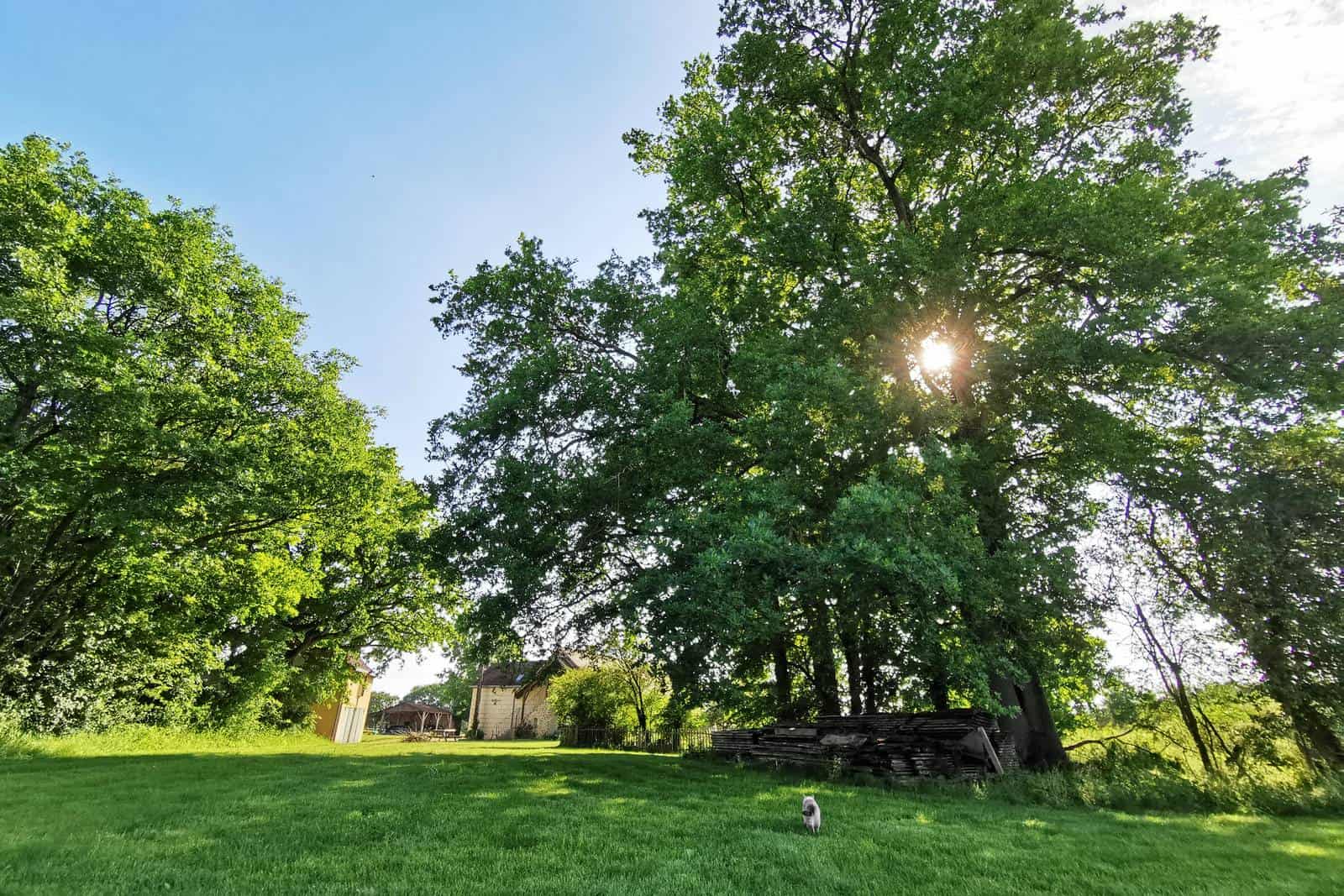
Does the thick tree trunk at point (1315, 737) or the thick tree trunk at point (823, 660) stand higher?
the thick tree trunk at point (823, 660)

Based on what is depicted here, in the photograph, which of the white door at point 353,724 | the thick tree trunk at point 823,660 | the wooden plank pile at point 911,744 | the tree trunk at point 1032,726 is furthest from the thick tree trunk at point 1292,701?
the white door at point 353,724

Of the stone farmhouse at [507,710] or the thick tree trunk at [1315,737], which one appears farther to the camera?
the stone farmhouse at [507,710]

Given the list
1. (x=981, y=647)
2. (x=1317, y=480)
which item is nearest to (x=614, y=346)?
(x=981, y=647)

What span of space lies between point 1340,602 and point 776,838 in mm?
10755

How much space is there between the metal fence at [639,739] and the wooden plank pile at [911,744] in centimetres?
792

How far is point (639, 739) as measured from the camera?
2645cm

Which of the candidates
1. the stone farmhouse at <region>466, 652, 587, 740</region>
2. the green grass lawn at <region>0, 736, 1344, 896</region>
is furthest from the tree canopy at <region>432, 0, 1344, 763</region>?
the stone farmhouse at <region>466, 652, 587, 740</region>

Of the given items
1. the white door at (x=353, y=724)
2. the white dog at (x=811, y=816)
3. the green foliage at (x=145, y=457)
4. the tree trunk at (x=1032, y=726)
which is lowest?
the white door at (x=353, y=724)

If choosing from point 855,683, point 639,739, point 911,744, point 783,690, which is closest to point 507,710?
point 639,739

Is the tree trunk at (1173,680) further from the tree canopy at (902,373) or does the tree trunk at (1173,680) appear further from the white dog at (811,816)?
the white dog at (811,816)

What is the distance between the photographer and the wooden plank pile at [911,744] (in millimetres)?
11391

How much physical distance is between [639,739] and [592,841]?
2250cm

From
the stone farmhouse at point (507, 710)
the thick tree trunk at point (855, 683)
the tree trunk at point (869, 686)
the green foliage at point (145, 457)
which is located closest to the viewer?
the green foliage at point (145, 457)

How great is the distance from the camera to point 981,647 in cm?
1026
